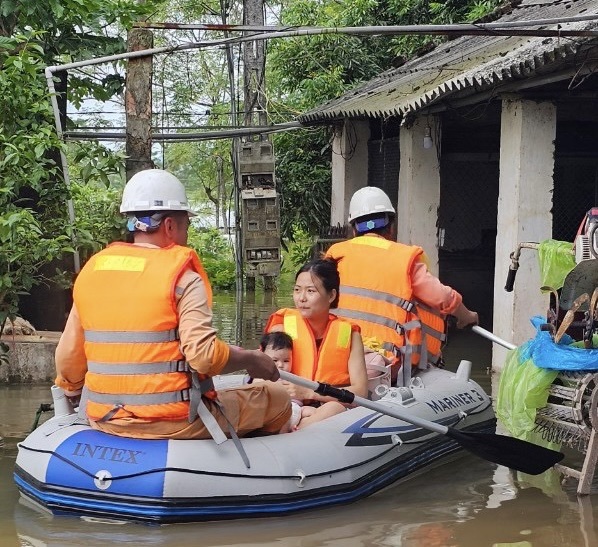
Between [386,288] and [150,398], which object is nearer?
[150,398]

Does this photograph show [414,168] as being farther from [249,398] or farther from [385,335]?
[249,398]

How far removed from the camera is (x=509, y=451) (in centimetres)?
595

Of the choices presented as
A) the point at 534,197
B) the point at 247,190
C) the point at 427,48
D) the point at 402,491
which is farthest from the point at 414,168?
the point at 402,491

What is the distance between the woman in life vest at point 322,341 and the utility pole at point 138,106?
2.24 metres

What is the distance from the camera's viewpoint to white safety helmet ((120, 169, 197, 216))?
16.9 ft

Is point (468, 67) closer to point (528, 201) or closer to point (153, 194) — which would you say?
point (528, 201)

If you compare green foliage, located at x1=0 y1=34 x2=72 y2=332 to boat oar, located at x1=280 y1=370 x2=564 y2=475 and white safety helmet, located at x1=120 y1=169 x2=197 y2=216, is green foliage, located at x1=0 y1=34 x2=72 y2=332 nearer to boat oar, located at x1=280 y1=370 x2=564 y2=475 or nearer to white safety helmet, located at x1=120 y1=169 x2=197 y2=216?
white safety helmet, located at x1=120 y1=169 x2=197 y2=216

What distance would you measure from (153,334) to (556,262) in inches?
105

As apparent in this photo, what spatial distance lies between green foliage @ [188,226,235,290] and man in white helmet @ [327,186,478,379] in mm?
14122

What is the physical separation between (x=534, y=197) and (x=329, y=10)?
1039cm

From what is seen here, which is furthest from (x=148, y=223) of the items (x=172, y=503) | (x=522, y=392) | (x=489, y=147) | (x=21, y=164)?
(x=489, y=147)

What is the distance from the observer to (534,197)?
9891mm

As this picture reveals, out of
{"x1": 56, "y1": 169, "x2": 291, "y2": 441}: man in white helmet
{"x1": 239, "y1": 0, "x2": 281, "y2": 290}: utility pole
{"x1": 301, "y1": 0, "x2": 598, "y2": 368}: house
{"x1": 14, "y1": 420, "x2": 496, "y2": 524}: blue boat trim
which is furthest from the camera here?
{"x1": 239, "y1": 0, "x2": 281, "y2": 290}: utility pole

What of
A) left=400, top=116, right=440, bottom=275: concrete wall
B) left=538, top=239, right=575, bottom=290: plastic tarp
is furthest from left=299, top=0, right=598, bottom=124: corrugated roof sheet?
left=538, top=239, right=575, bottom=290: plastic tarp
